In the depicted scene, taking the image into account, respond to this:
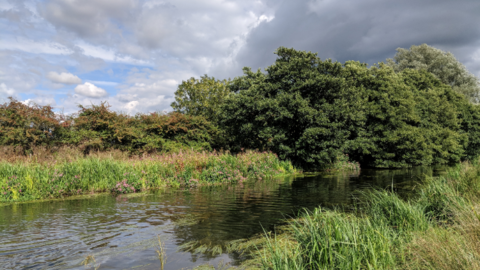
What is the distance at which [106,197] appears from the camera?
40.0 ft

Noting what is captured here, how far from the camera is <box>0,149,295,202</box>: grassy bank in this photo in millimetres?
11586

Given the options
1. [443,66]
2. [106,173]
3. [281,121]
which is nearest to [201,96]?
[281,121]

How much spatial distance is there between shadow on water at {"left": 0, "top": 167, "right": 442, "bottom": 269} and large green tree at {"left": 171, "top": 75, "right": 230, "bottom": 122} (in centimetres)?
1884

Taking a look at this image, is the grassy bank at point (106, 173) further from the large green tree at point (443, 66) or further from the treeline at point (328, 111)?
the large green tree at point (443, 66)

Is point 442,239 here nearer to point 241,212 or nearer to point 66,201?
point 241,212

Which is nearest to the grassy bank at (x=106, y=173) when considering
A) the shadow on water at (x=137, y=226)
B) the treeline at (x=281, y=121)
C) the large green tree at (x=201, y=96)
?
the shadow on water at (x=137, y=226)

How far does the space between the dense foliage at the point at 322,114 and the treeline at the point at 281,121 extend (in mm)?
76

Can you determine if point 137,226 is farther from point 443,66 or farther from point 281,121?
point 443,66

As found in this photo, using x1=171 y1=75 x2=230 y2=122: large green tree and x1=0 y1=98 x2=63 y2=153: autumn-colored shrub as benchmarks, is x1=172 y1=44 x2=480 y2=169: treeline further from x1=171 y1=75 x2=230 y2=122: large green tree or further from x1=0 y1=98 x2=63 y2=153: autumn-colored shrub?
x1=0 y1=98 x2=63 y2=153: autumn-colored shrub

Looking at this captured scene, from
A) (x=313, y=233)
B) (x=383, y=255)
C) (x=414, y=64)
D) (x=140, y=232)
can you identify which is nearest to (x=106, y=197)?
(x=140, y=232)

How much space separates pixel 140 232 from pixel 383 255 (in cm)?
541

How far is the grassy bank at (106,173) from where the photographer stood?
11586 millimetres

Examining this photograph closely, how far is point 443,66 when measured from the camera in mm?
50688

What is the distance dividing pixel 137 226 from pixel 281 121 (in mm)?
16206
